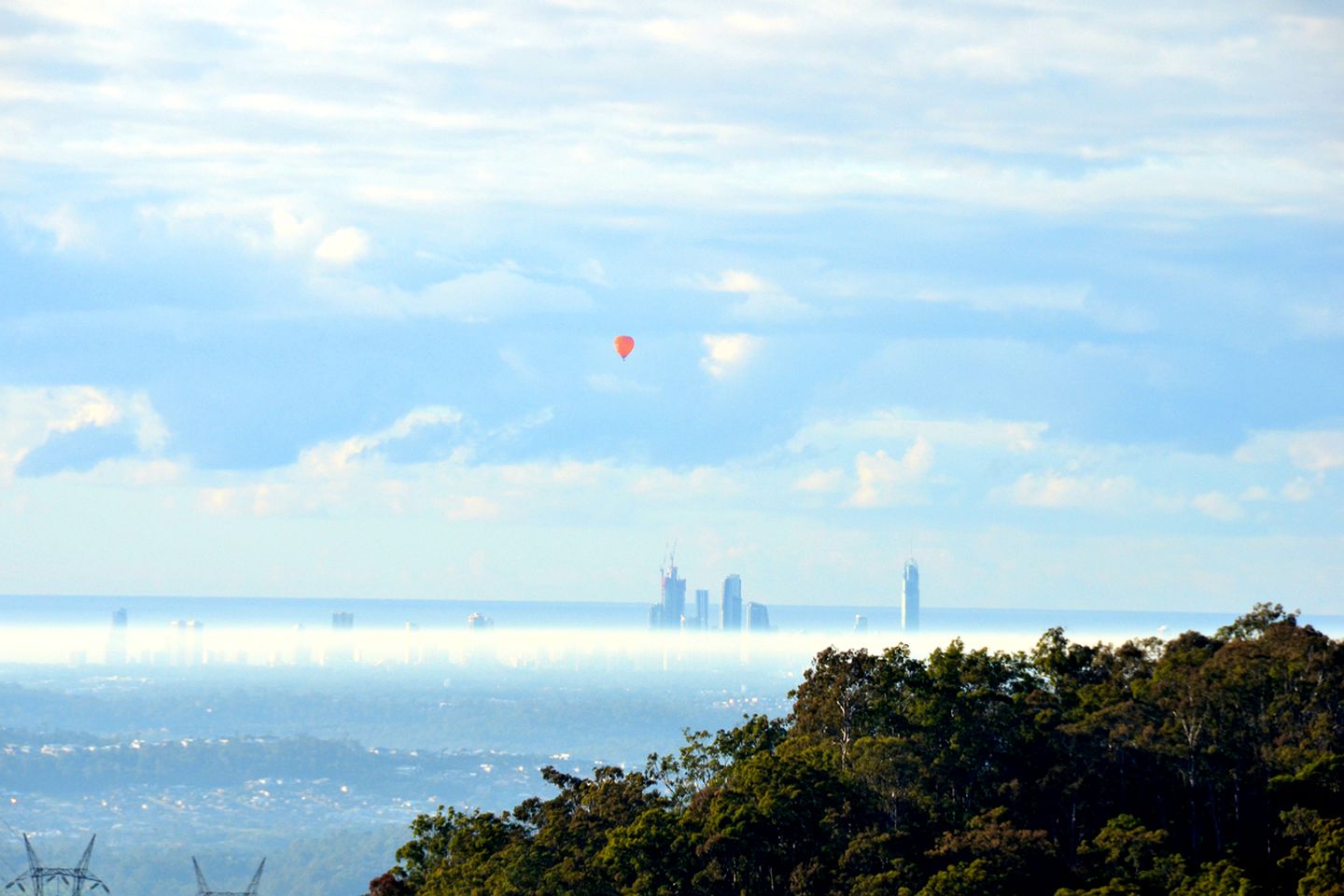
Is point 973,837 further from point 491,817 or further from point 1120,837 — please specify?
point 491,817

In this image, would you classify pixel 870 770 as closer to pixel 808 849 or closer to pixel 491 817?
pixel 808 849

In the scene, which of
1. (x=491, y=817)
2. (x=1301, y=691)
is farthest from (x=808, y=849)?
(x=1301, y=691)

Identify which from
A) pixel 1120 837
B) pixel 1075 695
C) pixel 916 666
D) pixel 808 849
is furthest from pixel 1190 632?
pixel 808 849

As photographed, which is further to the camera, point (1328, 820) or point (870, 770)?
point (870, 770)

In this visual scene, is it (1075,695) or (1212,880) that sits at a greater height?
(1075,695)

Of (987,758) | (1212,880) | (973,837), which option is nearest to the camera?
(1212,880)

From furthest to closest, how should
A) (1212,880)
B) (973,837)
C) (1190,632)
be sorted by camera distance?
(1190,632), (973,837), (1212,880)
